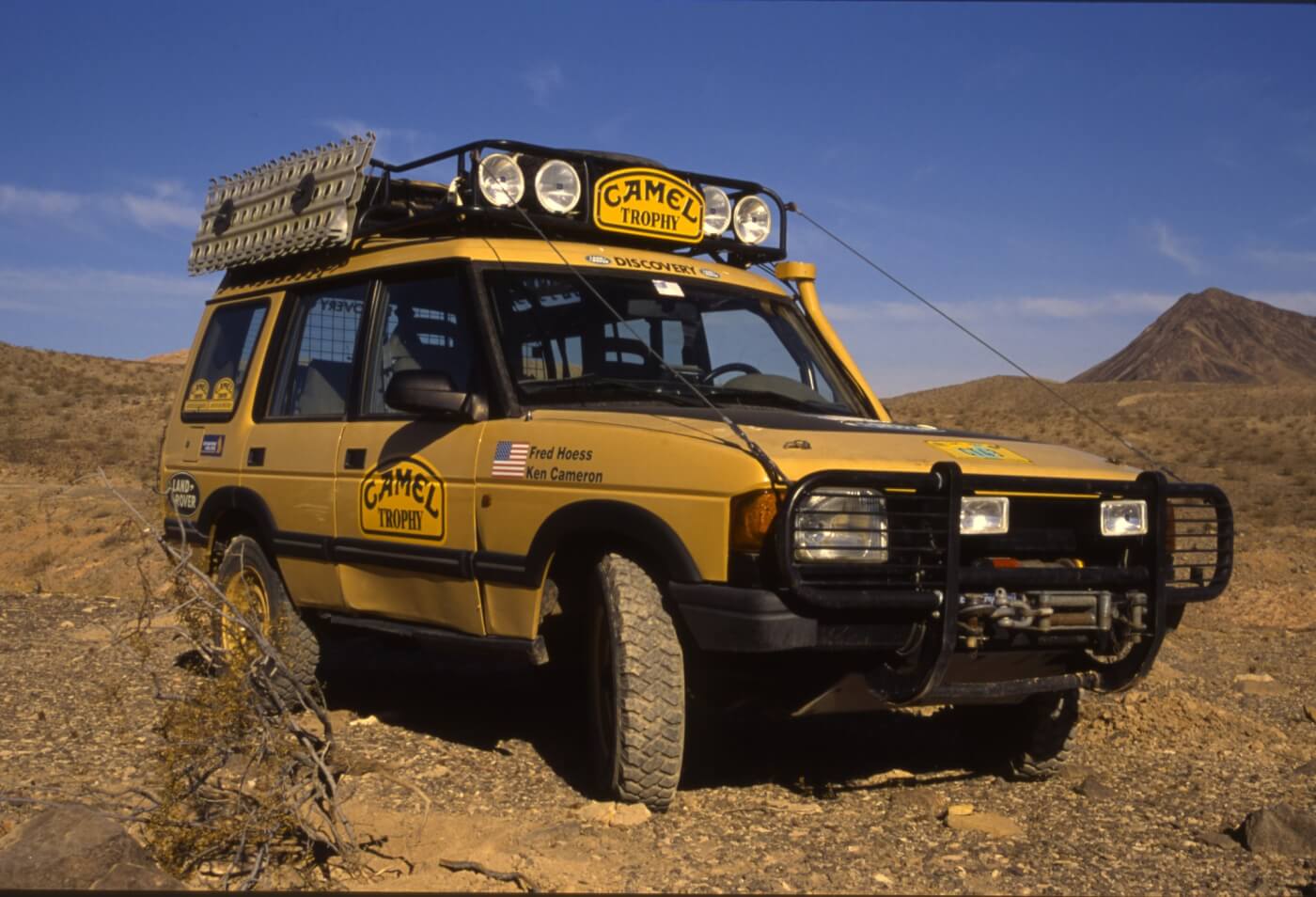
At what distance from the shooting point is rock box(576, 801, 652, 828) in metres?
4.46

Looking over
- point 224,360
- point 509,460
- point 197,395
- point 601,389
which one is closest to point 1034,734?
point 601,389

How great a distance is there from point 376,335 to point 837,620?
2.78 m

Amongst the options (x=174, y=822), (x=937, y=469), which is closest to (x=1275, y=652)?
(x=937, y=469)

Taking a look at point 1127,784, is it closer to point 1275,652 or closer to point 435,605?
point 435,605

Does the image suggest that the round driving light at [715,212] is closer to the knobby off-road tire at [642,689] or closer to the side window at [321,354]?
the side window at [321,354]

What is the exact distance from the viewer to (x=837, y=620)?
4.21 meters

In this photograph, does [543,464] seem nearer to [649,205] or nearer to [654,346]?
[654,346]

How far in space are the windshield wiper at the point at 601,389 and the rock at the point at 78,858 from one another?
2.22 metres

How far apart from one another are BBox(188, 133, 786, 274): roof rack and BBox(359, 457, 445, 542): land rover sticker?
112cm

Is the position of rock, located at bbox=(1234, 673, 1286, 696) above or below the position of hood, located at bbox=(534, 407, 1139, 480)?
below

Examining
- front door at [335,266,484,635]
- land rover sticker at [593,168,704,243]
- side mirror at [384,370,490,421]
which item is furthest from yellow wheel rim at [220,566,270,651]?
land rover sticker at [593,168,704,243]

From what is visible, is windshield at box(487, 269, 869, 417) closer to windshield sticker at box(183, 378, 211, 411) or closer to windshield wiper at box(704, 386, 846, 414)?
windshield wiper at box(704, 386, 846, 414)

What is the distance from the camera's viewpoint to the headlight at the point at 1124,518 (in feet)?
15.4

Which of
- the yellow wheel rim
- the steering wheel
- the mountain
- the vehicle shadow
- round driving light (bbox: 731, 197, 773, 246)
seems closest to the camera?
the vehicle shadow
